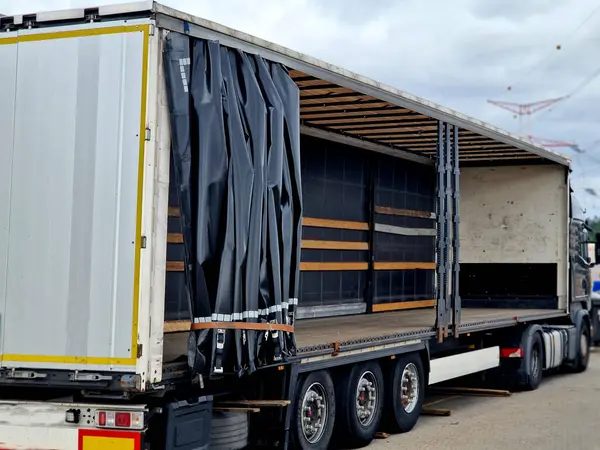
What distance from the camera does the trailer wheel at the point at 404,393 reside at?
1052 centimetres

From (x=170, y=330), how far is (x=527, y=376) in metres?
6.99

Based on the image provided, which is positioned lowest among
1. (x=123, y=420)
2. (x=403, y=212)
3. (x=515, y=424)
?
(x=515, y=424)

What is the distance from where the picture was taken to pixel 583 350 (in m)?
17.6

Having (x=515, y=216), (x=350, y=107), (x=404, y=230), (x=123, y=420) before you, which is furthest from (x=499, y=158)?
(x=123, y=420)

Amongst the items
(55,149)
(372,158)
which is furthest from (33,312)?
(372,158)

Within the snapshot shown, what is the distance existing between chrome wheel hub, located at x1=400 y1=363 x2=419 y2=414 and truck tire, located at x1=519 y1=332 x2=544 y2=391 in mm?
4050

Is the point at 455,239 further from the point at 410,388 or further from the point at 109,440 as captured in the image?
the point at 109,440

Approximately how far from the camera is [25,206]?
23.0 ft

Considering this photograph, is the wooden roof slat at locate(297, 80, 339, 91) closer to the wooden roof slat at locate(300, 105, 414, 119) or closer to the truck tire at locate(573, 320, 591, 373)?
the wooden roof slat at locate(300, 105, 414, 119)

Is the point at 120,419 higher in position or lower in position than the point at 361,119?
lower

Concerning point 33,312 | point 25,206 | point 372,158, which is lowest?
point 33,312

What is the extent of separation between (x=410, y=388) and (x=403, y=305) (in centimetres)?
499

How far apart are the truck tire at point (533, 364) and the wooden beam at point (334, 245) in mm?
2921

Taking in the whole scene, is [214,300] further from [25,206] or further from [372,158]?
[372,158]
